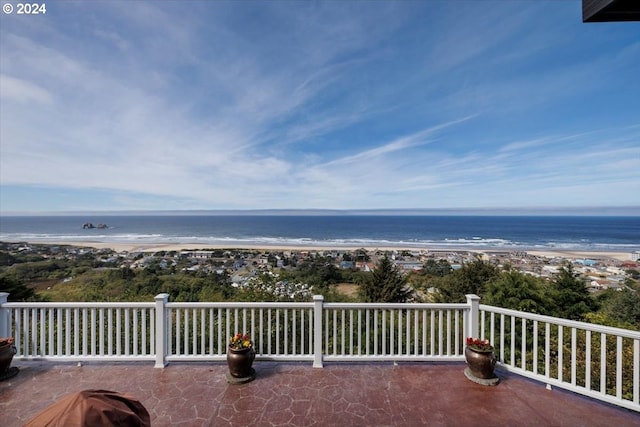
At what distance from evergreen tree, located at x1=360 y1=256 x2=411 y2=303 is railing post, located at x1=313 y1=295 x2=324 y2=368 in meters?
8.58

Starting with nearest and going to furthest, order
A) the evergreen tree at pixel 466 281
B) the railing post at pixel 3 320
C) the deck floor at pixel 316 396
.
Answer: the deck floor at pixel 316 396
the railing post at pixel 3 320
the evergreen tree at pixel 466 281

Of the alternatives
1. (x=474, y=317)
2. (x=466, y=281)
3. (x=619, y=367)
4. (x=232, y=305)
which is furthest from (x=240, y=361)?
(x=466, y=281)

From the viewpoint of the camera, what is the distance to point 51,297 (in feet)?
26.4

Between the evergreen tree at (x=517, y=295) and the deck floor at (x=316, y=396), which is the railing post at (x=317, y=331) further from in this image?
the evergreen tree at (x=517, y=295)

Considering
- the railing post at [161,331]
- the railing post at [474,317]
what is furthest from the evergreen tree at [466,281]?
the railing post at [161,331]

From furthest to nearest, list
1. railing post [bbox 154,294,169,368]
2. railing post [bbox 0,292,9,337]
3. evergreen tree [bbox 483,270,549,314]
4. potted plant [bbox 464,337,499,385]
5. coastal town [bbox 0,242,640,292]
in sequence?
coastal town [bbox 0,242,640,292] < evergreen tree [bbox 483,270,549,314] < railing post [bbox 0,292,9,337] < railing post [bbox 154,294,169,368] < potted plant [bbox 464,337,499,385]

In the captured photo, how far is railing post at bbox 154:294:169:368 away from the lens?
3.48 metres

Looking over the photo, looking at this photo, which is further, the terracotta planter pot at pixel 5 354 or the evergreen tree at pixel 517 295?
the evergreen tree at pixel 517 295

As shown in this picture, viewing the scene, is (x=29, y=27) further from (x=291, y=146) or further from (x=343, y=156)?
(x=343, y=156)

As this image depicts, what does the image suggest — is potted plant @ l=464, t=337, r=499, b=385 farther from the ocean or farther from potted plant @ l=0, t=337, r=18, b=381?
the ocean

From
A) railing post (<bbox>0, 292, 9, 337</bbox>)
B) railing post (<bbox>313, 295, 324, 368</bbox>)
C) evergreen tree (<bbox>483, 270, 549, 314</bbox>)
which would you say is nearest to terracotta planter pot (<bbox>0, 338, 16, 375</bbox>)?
railing post (<bbox>0, 292, 9, 337</bbox>)

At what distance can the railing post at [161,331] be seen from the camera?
3482mm

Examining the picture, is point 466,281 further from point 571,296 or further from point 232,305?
point 232,305

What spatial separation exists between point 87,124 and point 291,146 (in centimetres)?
967
